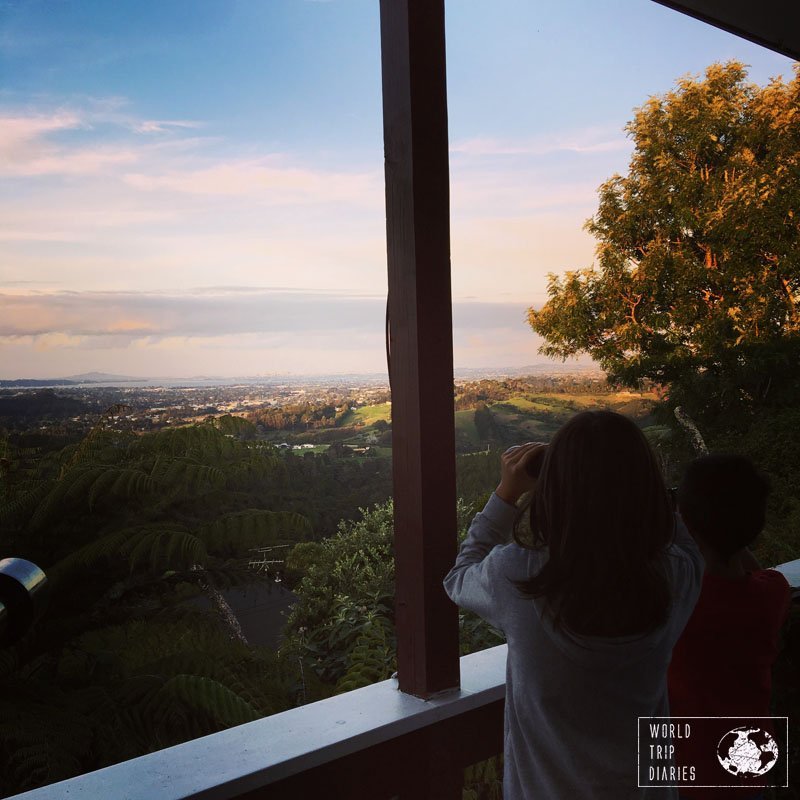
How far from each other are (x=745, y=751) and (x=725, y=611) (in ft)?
0.99

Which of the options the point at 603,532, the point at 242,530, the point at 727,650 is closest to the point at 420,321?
the point at 603,532

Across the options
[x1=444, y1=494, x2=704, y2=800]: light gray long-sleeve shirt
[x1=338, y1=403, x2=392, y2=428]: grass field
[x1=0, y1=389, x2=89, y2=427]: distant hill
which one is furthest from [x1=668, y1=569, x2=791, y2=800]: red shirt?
[x1=0, y1=389, x2=89, y2=427]: distant hill

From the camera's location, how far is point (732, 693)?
1.33m

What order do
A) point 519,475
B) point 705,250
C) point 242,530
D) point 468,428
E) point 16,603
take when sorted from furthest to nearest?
point 705,250
point 468,428
point 242,530
point 519,475
point 16,603

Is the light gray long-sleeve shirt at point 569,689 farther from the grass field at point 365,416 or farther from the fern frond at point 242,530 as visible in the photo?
the grass field at point 365,416

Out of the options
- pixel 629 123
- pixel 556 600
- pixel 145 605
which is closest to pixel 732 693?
pixel 556 600

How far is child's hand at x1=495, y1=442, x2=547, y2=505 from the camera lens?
118cm

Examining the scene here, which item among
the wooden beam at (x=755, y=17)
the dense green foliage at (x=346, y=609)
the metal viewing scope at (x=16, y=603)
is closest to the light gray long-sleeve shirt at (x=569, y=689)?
the metal viewing scope at (x=16, y=603)

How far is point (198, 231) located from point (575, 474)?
2.56 metres

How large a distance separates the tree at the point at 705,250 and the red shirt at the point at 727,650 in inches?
129

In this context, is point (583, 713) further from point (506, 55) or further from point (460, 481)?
point (506, 55)

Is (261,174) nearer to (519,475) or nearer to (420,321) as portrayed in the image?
(420,321)

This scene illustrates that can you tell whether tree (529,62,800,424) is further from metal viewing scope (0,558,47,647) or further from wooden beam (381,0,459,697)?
metal viewing scope (0,558,47,647)

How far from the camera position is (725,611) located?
130 cm
